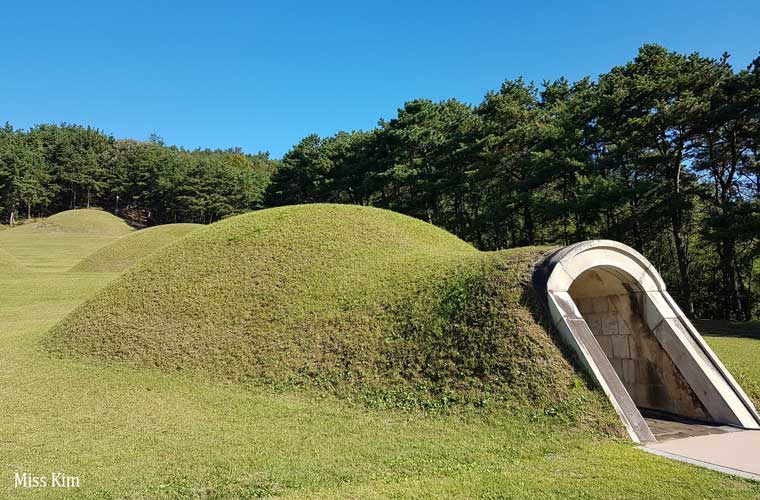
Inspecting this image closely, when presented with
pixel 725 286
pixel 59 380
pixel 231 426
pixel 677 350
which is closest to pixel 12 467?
pixel 231 426

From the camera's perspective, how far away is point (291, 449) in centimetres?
609

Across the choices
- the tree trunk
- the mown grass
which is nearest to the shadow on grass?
the mown grass

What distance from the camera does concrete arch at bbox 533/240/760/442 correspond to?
726 cm

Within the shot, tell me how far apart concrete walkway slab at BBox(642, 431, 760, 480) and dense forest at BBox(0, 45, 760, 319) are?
1440cm

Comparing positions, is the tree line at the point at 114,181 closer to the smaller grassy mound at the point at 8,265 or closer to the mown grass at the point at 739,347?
the smaller grassy mound at the point at 8,265

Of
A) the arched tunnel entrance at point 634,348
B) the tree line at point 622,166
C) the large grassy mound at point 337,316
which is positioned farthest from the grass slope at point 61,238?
the arched tunnel entrance at point 634,348

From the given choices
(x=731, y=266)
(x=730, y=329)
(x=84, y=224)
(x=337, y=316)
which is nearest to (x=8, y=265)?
(x=337, y=316)

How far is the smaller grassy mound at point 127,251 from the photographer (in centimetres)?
2989

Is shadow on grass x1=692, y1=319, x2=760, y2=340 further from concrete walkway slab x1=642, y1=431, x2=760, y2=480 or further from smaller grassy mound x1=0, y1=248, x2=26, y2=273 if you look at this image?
smaller grassy mound x1=0, y1=248, x2=26, y2=273

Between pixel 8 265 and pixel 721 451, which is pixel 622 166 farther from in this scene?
A: pixel 8 265

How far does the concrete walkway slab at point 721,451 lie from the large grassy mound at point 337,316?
3.95 feet

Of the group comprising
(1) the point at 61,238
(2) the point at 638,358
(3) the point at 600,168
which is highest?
(1) the point at 61,238

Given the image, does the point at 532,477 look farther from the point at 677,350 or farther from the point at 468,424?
the point at 677,350

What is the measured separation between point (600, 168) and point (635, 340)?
56.7ft
